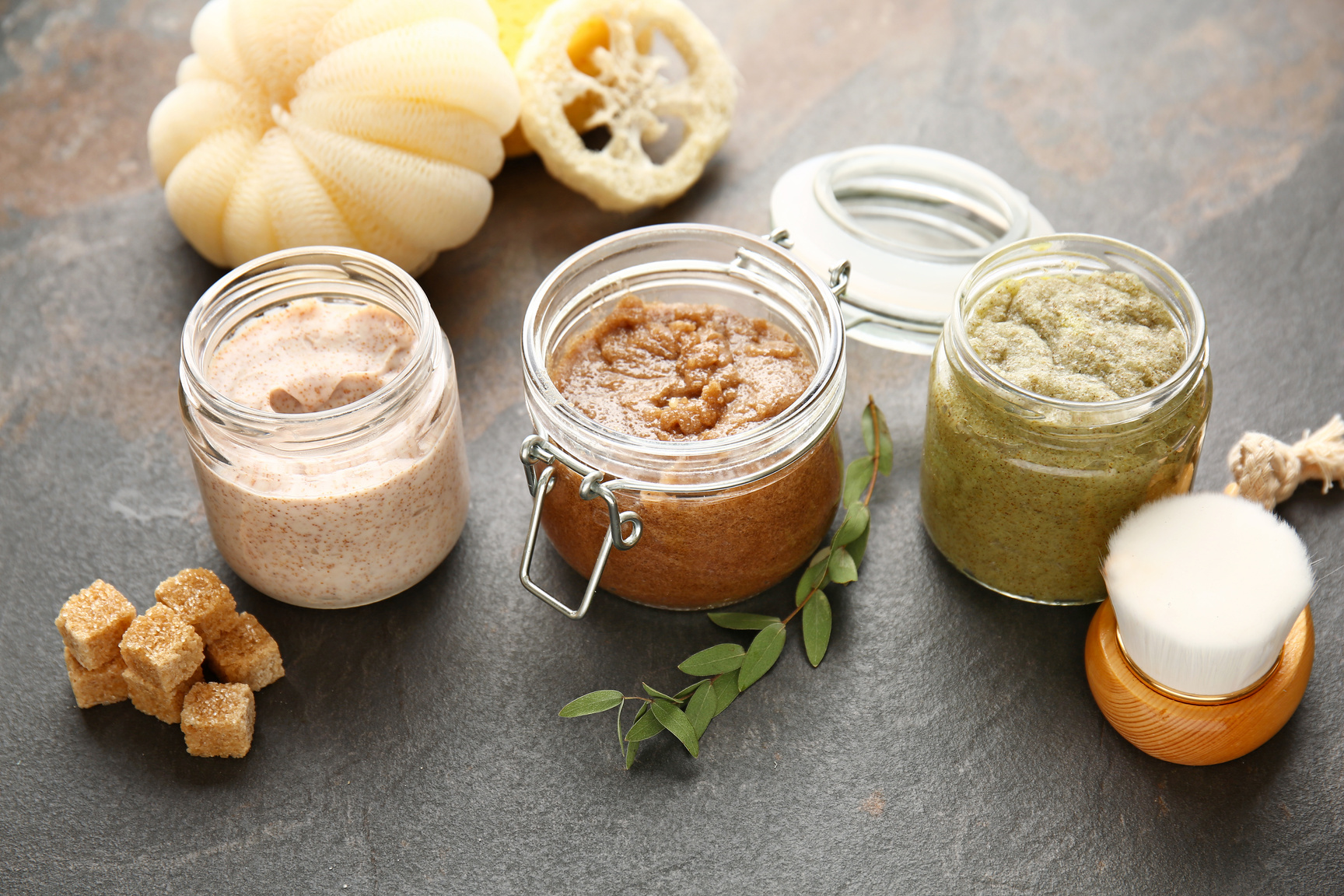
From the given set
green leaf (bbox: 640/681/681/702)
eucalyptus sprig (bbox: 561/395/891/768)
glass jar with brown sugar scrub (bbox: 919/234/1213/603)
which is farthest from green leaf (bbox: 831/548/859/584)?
green leaf (bbox: 640/681/681/702)

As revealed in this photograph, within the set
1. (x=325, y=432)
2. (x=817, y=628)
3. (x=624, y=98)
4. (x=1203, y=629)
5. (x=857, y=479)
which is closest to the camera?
(x=1203, y=629)

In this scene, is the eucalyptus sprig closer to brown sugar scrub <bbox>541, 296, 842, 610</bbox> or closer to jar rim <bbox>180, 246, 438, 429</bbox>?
brown sugar scrub <bbox>541, 296, 842, 610</bbox>

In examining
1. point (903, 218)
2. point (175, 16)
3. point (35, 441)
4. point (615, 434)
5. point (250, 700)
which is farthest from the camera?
point (175, 16)

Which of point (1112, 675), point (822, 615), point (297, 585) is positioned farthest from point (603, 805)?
point (1112, 675)

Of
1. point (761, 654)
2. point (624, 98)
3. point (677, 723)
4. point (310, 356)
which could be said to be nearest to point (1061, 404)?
point (761, 654)

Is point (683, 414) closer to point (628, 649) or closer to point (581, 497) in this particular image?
point (581, 497)

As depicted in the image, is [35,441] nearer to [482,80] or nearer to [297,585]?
[297,585]
